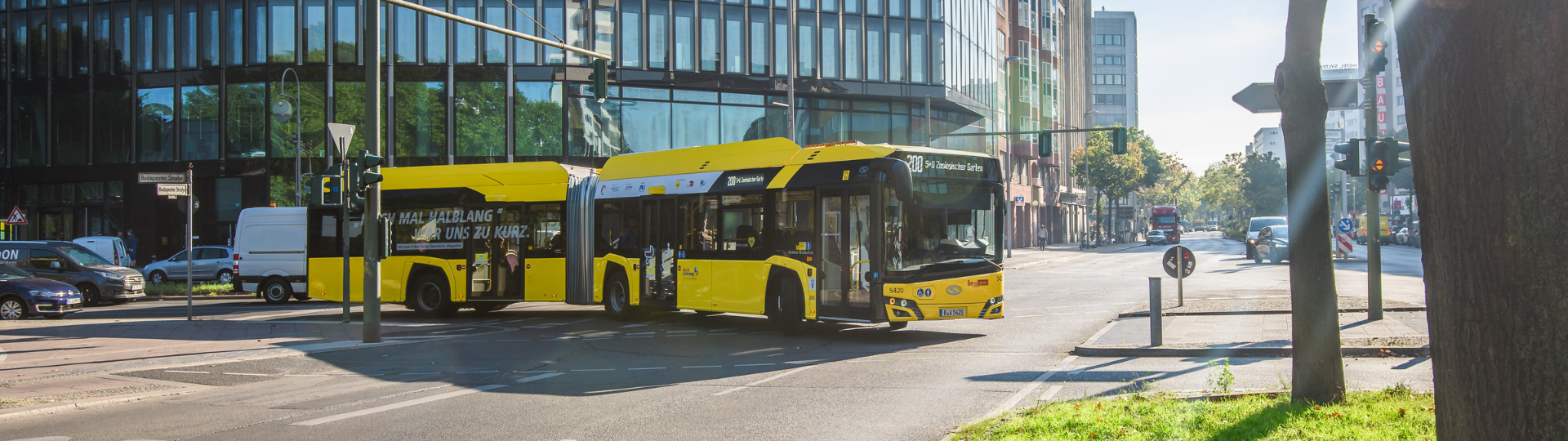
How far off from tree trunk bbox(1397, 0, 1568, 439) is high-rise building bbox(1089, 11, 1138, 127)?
12970cm

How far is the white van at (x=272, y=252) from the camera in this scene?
2402cm

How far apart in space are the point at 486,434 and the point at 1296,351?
5641mm

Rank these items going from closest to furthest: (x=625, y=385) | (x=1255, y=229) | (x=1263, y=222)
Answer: (x=625, y=385)
(x=1255, y=229)
(x=1263, y=222)

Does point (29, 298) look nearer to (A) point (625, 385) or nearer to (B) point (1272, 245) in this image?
(A) point (625, 385)

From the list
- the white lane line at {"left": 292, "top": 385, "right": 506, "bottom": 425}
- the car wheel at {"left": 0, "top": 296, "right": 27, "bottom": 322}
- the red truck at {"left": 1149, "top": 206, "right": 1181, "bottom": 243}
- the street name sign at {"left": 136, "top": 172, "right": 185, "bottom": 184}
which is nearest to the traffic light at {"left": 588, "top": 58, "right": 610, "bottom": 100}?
the white lane line at {"left": 292, "top": 385, "right": 506, "bottom": 425}

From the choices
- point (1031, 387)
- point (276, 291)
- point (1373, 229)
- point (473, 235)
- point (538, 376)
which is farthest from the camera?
point (276, 291)

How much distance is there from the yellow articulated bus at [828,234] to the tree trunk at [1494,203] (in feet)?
28.2

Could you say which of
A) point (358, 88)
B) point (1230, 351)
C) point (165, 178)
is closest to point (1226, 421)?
point (1230, 351)

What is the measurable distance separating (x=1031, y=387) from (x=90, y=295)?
23061 millimetres

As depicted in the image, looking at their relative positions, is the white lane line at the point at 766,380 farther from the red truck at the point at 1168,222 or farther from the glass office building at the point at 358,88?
the red truck at the point at 1168,222

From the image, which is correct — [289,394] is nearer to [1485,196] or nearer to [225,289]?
[1485,196]

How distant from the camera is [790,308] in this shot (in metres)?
14.1

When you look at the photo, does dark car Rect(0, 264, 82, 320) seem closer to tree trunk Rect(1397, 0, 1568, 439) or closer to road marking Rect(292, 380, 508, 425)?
road marking Rect(292, 380, 508, 425)

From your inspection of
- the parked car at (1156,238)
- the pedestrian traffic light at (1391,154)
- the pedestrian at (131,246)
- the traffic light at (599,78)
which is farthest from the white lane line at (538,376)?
the parked car at (1156,238)
